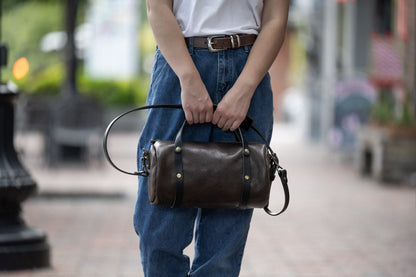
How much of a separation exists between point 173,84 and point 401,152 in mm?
7231

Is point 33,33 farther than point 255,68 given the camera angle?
Yes

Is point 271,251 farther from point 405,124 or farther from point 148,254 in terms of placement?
point 405,124

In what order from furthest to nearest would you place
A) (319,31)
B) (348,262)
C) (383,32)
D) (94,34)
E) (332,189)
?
(319,31) < (94,34) < (383,32) < (332,189) < (348,262)

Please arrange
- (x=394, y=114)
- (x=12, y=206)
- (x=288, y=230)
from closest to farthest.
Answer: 1. (x=12, y=206)
2. (x=288, y=230)
3. (x=394, y=114)

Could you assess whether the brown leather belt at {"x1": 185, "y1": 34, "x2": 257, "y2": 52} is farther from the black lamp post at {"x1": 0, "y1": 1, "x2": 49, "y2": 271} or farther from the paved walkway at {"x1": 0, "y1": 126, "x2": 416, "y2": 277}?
the black lamp post at {"x1": 0, "y1": 1, "x2": 49, "y2": 271}

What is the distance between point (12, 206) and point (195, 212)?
2.36 m

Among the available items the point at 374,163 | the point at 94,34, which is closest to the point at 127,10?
the point at 94,34

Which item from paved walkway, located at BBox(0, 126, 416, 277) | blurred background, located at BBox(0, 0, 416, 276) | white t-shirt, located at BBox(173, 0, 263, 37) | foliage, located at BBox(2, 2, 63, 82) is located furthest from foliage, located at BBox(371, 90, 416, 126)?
foliage, located at BBox(2, 2, 63, 82)

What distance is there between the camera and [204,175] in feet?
7.46

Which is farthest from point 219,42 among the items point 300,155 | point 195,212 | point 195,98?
point 300,155

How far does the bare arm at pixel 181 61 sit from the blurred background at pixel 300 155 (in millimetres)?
2300

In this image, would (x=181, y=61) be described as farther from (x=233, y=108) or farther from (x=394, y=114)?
(x=394, y=114)

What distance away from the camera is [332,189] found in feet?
29.6

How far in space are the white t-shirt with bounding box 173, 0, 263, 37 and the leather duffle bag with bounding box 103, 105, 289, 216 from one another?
10.4 inches
